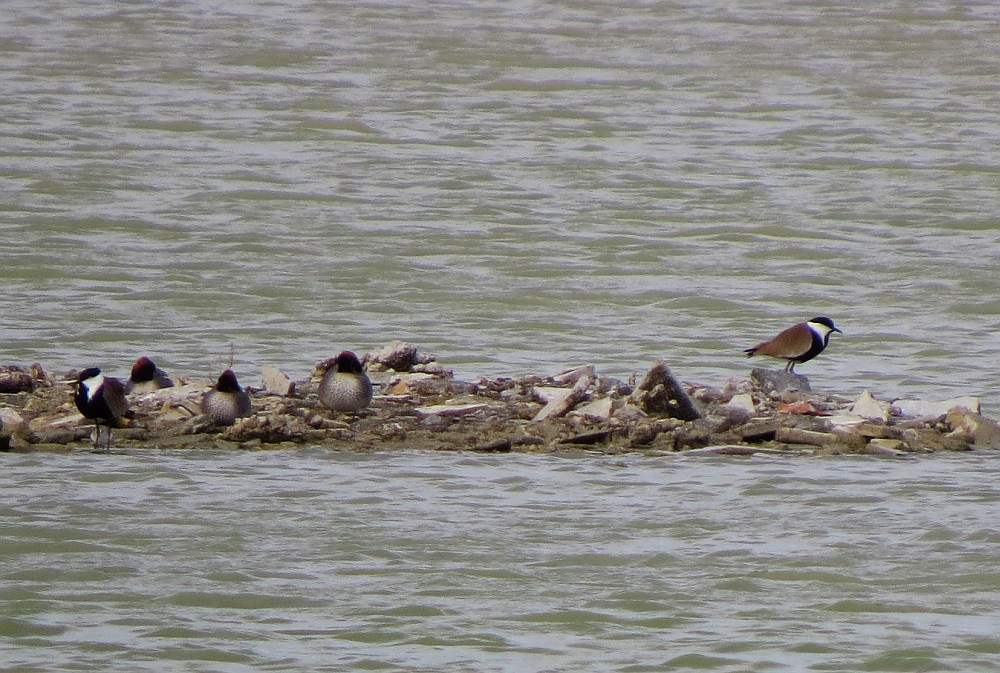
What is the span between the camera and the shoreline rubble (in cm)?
1018

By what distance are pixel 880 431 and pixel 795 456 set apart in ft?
1.77

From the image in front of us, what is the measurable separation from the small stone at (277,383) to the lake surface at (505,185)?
1.07 meters

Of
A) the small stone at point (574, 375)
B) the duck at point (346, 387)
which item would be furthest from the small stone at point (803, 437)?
the duck at point (346, 387)

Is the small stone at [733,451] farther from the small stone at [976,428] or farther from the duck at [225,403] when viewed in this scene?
the duck at [225,403]

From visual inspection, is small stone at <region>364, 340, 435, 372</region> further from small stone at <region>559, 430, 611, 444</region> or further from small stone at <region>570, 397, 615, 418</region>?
small stone at <region>559, 430, 611, 444</region>

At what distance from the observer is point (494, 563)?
322 inches

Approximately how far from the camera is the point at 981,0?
29.2 metres

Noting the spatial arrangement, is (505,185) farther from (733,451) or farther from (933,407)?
(733,451)

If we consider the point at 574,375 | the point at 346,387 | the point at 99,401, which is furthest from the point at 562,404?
the point at 99,401

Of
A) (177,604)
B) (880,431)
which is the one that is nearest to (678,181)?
(880,431)

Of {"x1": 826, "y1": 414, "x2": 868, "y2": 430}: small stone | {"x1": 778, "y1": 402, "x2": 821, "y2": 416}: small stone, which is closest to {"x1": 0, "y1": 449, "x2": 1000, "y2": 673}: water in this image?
{"x1": 826, "y1": 414, "x2": 868, "y2": 430}: small stone

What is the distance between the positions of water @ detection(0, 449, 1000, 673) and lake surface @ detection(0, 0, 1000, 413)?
2764mm

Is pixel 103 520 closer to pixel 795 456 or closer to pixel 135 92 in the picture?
pixel 795 456

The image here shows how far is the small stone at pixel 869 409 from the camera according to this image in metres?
10.6
